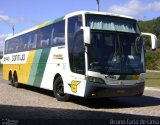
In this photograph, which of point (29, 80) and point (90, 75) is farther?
point (29, 80)

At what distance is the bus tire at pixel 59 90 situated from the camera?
15.8 m

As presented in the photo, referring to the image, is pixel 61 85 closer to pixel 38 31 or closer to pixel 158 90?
pixel 38 31

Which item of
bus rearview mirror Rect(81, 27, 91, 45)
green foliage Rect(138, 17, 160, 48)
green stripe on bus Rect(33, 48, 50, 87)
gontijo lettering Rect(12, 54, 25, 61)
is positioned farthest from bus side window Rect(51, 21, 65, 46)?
green foliage Rect(138, 17, 160, 48)

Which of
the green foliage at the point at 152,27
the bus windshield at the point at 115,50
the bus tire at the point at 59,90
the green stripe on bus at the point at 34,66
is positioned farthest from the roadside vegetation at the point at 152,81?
the green foliage at the point at 152,27

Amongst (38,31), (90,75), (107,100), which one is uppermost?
(38,31)

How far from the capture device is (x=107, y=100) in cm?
1714

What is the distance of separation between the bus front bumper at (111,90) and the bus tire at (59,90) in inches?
85.4

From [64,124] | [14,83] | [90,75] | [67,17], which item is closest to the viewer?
[64,124]

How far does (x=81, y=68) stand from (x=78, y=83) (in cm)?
60

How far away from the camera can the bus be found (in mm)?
13641

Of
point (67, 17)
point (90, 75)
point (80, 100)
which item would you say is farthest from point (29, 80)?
point (90, 75)

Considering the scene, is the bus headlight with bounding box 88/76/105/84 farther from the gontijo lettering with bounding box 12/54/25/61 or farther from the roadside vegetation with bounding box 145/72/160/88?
the roadside vegetation with bounding box 145/72/160/88

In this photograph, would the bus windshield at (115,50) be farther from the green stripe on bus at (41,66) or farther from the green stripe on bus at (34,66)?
the green stripe on bus at (34,66)

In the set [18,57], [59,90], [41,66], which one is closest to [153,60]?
[18,57]
